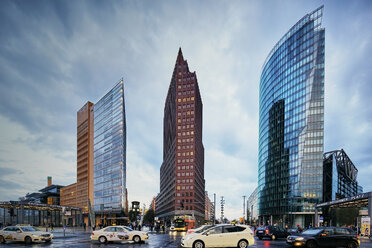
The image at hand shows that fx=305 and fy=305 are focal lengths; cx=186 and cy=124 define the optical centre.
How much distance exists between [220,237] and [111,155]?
114 metres

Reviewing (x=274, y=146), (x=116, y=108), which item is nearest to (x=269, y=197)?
(x=274, y=146)

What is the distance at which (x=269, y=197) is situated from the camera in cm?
12556

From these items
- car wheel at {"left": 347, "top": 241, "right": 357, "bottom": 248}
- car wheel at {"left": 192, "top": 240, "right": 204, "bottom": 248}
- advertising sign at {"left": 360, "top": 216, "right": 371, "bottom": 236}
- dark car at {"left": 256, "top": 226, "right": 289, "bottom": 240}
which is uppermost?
car wheel at {"left": 192, "top": 240, "right": 204, "bottom": 248}

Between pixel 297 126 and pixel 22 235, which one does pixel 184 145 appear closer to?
pixel 297 126

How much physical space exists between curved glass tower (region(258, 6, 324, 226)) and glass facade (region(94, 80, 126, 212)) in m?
61.3

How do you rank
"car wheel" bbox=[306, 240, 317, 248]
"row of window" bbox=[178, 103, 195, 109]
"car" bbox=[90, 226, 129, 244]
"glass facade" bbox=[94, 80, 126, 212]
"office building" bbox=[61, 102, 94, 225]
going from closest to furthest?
"car wheel" bbox=[306, 240, 317, 248] < "car" bbox=[90, 226, 129, 244] < "glass facade" bbox=[94, 80, 126, 212] < "office building" bbox=[61, 102, 94, 225] < "row of window" bbox=[178, 103, 195, 109]

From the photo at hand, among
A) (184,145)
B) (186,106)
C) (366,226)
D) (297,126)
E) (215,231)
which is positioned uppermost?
(186,106)

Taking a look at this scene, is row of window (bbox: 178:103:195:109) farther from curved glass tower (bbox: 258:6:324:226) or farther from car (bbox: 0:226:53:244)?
car (bbox: 0:226:53:244)

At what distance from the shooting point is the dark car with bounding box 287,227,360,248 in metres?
20.7

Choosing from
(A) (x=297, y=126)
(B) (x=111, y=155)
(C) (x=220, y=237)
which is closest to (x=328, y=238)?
(C) (x=220, y=237)

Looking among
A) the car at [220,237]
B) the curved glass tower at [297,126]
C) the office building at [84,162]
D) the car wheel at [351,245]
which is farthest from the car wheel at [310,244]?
the office building at [84,162]

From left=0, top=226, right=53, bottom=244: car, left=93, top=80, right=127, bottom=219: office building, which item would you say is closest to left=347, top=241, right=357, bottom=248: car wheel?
left=0, top=226, right=53, bottom=244: car

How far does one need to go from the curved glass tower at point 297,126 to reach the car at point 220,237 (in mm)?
94573

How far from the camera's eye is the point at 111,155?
128 metres
